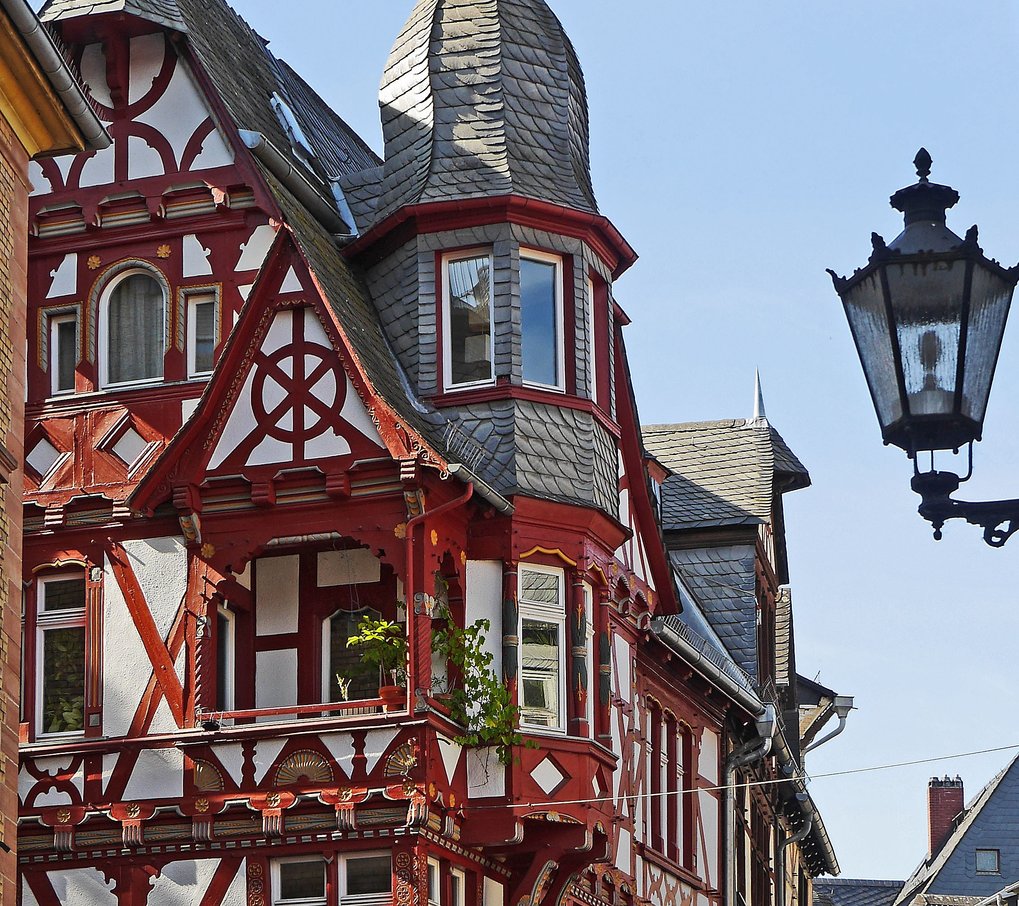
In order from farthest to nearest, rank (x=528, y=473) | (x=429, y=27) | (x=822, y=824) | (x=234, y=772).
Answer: (x=822, y=824) → (x=429, y=27) → (x=528, y=473) → (x=234, y=772)

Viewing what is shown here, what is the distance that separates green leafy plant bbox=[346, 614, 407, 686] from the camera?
22797mm

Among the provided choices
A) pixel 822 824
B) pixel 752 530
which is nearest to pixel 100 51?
pixel 752 530

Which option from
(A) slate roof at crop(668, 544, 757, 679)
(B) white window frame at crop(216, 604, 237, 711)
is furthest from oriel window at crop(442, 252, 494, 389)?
(A) slate roof at crop(668, 544, 757, 679)

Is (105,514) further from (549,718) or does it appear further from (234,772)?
(549,718)

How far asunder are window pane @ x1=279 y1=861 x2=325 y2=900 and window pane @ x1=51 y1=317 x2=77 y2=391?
226 inches

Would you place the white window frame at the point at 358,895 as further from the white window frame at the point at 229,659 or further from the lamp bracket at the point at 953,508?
the lamp bracket at the point at 953,508

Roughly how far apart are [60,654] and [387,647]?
12.4ft

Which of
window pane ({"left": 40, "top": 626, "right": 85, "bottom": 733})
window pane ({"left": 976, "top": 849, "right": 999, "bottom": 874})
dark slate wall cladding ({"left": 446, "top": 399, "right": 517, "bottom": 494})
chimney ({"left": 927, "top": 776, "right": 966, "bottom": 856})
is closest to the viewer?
window pane ({"left": 40, "top": 626, "right": 85, "bottom": 733})

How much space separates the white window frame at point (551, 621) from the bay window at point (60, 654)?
4.53m

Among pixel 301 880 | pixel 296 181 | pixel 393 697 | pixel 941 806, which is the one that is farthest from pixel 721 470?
pixel 941 806

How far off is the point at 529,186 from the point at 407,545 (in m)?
4.79

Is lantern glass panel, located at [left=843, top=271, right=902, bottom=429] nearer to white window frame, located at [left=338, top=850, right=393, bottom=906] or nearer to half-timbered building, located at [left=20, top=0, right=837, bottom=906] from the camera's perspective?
half-timbered building, located at [left=20, top=0, right=837, bottom=906]

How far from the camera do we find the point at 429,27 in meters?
26.8

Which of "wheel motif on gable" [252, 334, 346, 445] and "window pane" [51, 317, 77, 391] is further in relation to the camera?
"window pane" [51, 317, 77, 391]
